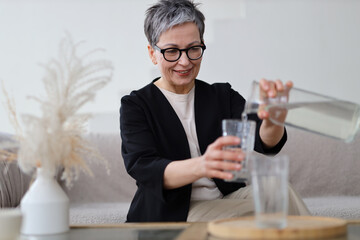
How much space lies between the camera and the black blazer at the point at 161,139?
1.71 meters

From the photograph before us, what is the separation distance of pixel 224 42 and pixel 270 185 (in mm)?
2416

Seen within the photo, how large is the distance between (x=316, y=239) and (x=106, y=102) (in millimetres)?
2501

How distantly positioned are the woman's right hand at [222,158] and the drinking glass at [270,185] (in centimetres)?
22

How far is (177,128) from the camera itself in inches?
74.4

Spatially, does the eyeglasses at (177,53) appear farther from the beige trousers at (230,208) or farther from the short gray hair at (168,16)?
the beige trousers at (230,208)

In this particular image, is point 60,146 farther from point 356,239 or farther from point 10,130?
point 10,130

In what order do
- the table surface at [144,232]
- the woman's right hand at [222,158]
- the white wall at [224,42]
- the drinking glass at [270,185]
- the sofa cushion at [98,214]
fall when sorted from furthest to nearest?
the white wall at [224,42] → the sofa cushion at [98,214] → the woman's right hand at [222,158] → the table surface at [144,232] → the drinking glass at [270,185]

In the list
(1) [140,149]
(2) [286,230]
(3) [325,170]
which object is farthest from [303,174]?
(2) [286,230]

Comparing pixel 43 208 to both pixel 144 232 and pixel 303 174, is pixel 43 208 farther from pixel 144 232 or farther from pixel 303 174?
pixel 303 174

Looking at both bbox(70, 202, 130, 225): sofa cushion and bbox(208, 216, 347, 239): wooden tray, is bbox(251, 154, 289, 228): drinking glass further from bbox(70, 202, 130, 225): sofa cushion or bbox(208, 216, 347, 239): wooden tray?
bbox(70, 202, 130, 225): sofa cushion

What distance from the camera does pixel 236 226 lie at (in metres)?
1.18

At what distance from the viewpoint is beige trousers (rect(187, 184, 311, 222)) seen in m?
1.63

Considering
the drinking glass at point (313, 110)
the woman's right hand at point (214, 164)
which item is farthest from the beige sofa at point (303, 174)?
the drinking glass at point (313, 110)

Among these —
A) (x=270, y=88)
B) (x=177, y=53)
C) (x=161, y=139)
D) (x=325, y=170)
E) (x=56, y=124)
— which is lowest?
(x=325, y=170)
